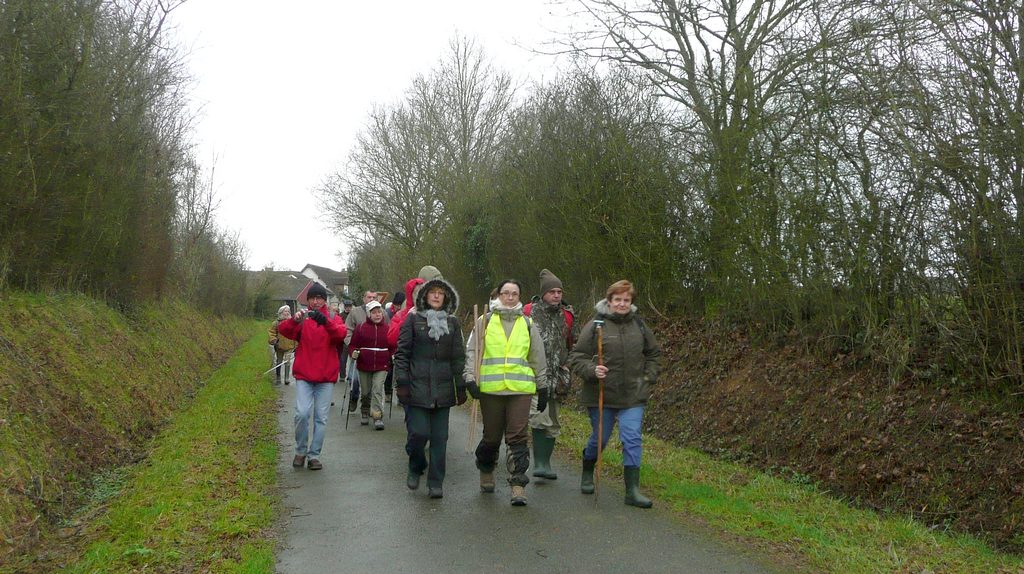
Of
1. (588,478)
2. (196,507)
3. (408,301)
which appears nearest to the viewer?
(196,507)

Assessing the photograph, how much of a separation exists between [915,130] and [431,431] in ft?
17.9

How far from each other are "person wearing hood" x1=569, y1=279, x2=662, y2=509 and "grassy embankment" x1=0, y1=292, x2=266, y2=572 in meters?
3.76

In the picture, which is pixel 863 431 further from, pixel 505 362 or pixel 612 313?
pixel 505 362

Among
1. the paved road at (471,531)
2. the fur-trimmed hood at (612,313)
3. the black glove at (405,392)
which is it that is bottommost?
the paved road at (471,531)

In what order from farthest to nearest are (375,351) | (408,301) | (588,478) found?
(375,351) → (408,301) → (588,478)

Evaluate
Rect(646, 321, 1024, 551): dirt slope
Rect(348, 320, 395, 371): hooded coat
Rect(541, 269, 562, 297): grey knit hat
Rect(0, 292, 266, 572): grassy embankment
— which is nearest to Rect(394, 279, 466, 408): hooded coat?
Rect(541, 269, 562, 297): grey knit hat

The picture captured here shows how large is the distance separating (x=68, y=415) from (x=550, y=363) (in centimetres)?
536

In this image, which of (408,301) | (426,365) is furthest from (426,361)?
(408,301)

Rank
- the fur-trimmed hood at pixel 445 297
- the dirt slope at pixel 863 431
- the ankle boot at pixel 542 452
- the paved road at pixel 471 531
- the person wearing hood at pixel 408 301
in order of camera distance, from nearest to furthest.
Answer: the paved road at pixel 471 531 → the dirt slope at pixel 863 431 → the fur-trimmed hood at pixel 445 297 → the ankle boot at pixel 542 452 → the person wearing hood at pixel 408 301

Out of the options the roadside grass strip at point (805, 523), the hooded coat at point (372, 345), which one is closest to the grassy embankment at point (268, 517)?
the roadside grass strip at point (805, 523)

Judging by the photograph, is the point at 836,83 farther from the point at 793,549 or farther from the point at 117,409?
the point at 117,409

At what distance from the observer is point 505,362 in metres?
7.02

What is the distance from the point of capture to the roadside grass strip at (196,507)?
5523mm

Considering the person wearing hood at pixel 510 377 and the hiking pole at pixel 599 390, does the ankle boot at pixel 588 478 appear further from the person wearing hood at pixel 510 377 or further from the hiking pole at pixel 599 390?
the person wearing hood at pixel 510 377
